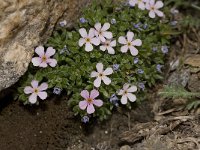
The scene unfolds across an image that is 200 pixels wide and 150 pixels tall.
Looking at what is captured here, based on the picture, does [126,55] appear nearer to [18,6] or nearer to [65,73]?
[65,73]

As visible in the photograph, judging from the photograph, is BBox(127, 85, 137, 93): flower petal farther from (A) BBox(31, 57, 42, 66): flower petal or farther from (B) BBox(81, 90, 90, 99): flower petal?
(A) BBox(31, 57, 42, 66): flower petal

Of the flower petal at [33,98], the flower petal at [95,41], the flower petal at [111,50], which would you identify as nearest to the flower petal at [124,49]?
the flower petal at [111,50]

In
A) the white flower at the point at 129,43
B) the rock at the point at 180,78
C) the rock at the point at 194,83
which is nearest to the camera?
the white flower at the point at 129,43

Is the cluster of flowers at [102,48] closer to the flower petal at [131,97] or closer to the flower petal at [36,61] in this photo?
the flower petal at [131,97]

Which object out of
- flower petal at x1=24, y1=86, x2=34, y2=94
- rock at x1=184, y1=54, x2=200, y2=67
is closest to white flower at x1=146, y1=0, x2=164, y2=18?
rock at x1=184, y1=54, x2=200, y2=67

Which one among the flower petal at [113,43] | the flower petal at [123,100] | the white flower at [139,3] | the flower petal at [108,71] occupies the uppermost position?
the white flower at [139,3]

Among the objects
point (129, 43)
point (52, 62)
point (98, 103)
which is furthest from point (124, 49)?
point (52, 62)

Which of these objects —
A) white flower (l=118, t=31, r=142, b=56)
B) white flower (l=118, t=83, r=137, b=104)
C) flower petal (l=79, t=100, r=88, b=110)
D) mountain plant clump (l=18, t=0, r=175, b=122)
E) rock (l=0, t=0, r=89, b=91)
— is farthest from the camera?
white flower (l=118, t=31, r=142, b=56)

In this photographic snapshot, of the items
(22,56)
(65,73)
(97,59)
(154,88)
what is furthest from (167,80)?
(22,56)
